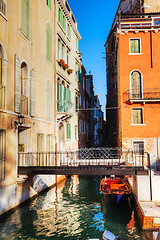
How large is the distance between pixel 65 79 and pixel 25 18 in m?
7.92

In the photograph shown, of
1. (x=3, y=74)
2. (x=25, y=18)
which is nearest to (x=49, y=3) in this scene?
(x=25, y=18)

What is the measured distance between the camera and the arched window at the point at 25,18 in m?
12.6

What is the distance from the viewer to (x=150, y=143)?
65.8 ft

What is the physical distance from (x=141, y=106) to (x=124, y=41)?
18.0ft

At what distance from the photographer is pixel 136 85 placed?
20703 mm

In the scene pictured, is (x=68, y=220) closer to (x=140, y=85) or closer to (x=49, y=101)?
(x=49, y=101)

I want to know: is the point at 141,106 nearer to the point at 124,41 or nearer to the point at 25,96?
the point at 124,41

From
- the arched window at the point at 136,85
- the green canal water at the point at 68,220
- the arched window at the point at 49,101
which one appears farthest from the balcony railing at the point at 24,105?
the arched window at the point at 136,85

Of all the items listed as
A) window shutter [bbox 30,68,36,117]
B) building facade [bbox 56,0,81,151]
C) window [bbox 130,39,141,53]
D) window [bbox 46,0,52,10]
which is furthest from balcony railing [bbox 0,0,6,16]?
window [bbox 130,39,141,53]

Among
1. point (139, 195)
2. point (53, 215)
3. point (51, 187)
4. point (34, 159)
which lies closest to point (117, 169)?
point (139, 195)

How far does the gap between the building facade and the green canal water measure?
6.29m

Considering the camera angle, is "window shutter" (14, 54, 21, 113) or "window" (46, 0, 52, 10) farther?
"window" (46, 0, 52, 10)

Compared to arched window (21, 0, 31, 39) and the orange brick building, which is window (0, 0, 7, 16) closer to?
arched window (21, 0, 31, 39)

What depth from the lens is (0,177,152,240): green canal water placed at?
8.38 metres
